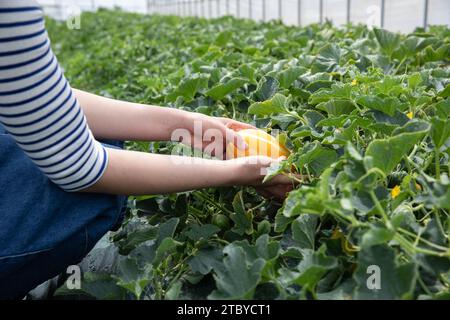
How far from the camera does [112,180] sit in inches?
47.4

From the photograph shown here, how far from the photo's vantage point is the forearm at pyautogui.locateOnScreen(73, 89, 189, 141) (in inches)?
61.2

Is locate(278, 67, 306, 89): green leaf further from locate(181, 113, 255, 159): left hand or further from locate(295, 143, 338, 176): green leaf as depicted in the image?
locate(295, 143, 338, 176): green leaf

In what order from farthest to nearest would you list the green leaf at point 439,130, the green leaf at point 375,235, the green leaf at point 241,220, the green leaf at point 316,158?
1. the green leaf at point 241,220
2. the green leaf at point 316,158
3. the green leaf at point 439,130
4. the green leaf at point 375,235

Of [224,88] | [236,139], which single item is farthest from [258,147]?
[224,88]

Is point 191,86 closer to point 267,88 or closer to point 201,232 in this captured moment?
point 267,88

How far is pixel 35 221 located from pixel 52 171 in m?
0.17

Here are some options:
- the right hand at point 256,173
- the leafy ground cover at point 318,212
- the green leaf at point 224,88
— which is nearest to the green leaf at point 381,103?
the leafy ground cover at point 318,212

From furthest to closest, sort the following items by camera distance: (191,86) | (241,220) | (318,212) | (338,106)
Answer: (191,86) → (338,106) → (241,220) → (318,212)

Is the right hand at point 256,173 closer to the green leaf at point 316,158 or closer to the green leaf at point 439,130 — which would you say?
the green leaf at point 316,158

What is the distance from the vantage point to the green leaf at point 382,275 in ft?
2.79

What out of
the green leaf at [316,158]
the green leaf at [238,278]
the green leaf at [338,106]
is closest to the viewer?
the green leaf at [238,278]

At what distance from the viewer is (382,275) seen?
34.1 inches

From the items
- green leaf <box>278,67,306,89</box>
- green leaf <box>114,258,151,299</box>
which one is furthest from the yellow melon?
green leaf <box>114,258,151,299</box>

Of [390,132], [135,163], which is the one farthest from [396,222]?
[135,163]
